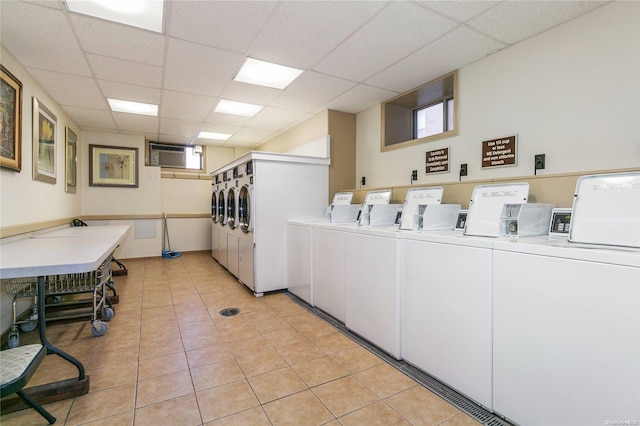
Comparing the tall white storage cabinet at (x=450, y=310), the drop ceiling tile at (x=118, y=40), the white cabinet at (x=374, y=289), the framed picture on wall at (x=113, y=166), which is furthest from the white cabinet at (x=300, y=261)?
the framed picture on wall at (x=113, y=166)

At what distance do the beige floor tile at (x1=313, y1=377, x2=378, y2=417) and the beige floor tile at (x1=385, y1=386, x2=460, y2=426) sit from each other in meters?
0.15

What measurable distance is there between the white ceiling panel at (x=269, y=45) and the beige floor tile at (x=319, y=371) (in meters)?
2.60

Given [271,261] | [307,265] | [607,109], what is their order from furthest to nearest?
[271,261] < [307,265] < [607,109]

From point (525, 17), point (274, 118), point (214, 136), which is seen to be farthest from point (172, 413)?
point (214, 136)

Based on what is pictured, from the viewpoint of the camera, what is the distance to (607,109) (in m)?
2.09

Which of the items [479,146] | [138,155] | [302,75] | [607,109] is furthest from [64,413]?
[138,155]

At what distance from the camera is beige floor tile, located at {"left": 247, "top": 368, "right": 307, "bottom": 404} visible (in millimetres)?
1927

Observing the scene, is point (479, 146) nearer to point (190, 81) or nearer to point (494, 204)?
point (494, 204)

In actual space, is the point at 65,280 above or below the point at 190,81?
below

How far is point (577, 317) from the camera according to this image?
4.55 ft

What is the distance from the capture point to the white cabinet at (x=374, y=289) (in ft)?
7.56

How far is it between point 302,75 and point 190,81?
1295 mm

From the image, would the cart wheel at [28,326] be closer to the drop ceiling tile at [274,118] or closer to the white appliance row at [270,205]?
the white appliance row at [270,205]

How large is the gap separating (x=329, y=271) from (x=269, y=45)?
7.27ft
